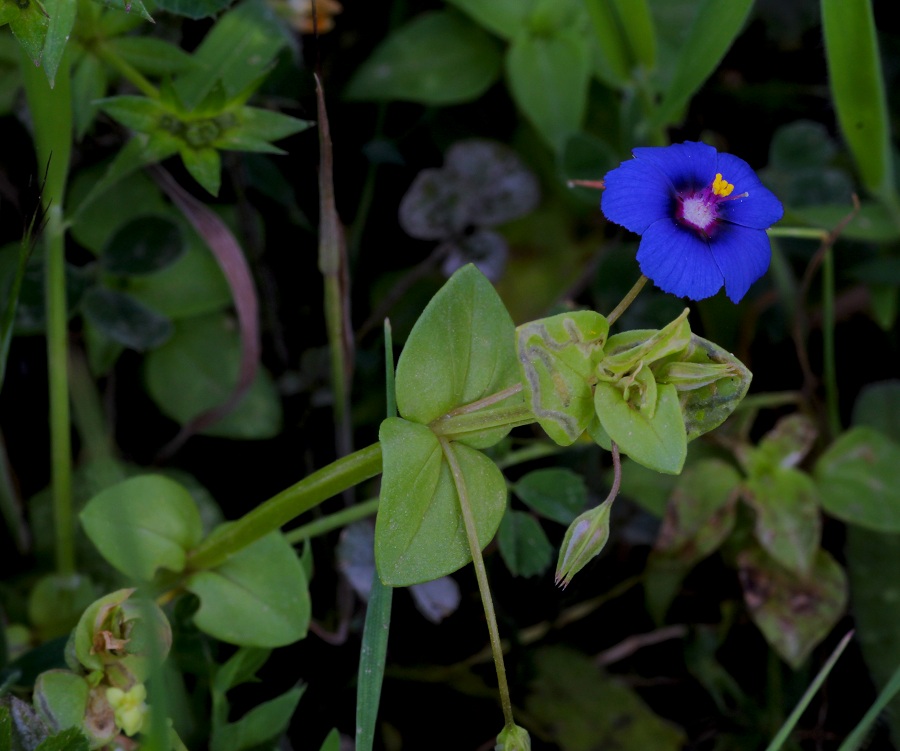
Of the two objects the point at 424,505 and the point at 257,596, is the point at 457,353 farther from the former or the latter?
the point at 257,596

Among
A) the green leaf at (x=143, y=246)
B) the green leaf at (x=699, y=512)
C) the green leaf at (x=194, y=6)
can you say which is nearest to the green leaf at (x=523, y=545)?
the green leaf at (x=699, y=512)

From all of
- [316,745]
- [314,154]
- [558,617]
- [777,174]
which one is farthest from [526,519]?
[777,174]

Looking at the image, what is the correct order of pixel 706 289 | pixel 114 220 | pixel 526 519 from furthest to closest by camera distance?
pixel 114 220
pixel 526 519
pixel 706 289

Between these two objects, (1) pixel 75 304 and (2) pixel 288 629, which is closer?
(2) pixel 288 629

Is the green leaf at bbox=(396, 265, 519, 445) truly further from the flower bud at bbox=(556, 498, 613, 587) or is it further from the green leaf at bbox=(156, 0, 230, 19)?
the green leaf at bbox=(156, 0, 230, 19)

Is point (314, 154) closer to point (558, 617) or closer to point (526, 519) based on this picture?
point (526, 519)

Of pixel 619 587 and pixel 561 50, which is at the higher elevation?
pixel 561 50

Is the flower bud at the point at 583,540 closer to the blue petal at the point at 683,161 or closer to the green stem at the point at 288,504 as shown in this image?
the green stem at the point at 288,504

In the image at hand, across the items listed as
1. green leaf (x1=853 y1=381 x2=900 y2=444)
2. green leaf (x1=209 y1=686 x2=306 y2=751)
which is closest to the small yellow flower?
green leaf (x1=209 y1=686 x2=306 y2=751)
